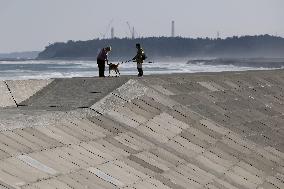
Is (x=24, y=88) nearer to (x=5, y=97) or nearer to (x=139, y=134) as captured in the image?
(x=5, y=97)

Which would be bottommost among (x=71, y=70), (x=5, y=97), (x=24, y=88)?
(x=71, y=70)

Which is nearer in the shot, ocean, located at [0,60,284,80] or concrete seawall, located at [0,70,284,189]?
concrete seawall, located at [0,70,284,189]

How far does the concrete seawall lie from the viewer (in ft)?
27.5

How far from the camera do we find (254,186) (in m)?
10.3

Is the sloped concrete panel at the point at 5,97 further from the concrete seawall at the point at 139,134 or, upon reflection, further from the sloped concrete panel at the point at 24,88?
the sloped concrete panel at the point at 24,88

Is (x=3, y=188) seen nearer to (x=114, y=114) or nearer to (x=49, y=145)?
(x=49, y=145)

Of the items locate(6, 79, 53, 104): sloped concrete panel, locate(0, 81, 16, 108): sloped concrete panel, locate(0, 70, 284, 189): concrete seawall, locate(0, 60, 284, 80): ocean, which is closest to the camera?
locate(0, 70, 284, 189): concrete seawall

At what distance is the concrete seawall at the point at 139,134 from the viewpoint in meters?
8.37

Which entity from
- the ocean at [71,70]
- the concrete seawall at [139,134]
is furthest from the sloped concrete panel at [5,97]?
the ocean at [71,70]

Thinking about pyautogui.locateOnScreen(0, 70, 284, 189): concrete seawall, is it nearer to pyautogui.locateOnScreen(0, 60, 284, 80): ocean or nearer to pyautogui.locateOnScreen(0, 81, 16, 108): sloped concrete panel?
pyautogui.locateOnScreen(0, 81, 16, 108): sloped concrete panel

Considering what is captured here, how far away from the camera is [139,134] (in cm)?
1089

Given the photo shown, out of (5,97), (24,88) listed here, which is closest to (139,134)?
(5,97)

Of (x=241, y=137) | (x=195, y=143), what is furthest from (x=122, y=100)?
(x=241, y=137)

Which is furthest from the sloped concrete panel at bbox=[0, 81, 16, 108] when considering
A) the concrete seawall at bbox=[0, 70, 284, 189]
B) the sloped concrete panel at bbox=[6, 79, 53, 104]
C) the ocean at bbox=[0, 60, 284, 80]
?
the ocean at bbox=[0, 60, 284, 80]
